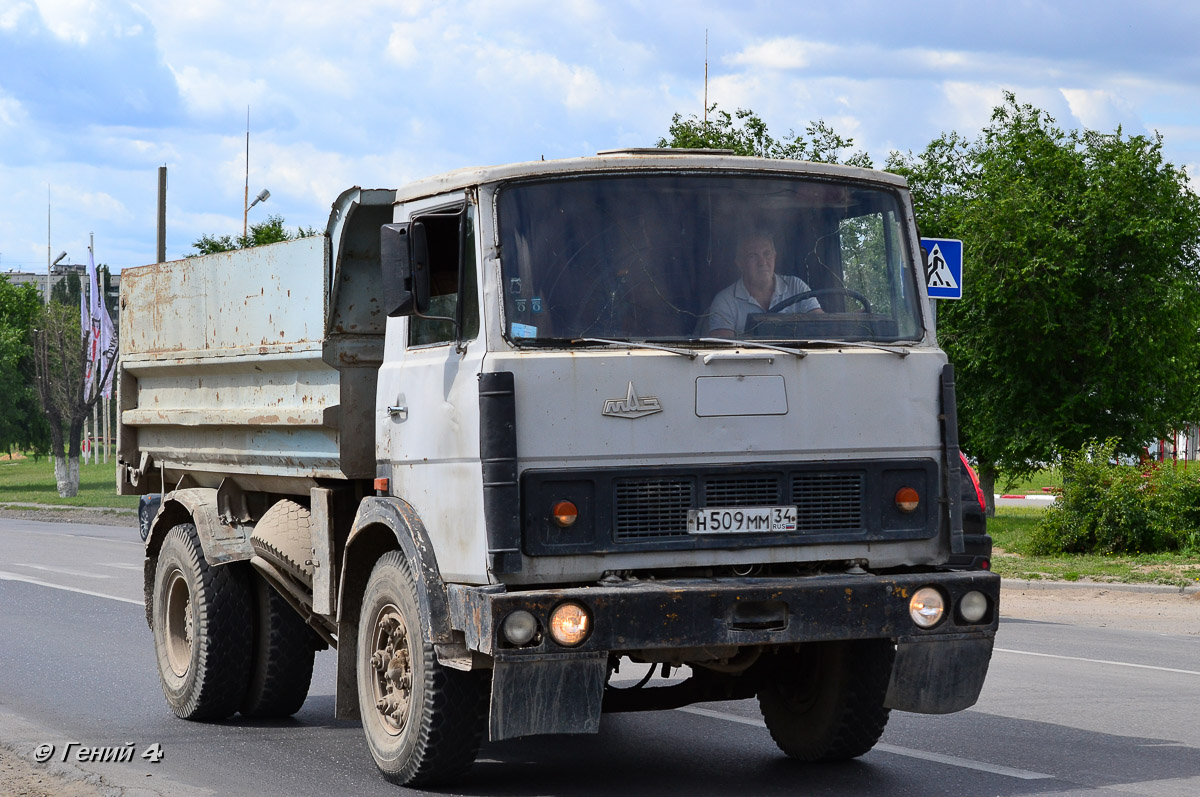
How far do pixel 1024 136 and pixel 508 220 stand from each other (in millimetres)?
24176

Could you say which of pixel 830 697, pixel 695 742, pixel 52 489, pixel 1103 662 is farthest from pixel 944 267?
pixel 52 489

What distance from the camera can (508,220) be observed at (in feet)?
19.2

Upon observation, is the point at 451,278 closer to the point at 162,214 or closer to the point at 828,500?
the point at 828,500

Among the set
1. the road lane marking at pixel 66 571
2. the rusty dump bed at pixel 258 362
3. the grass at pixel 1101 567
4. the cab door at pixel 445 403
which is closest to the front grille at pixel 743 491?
the cab door at pixel 445 403

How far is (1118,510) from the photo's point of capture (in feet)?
63.3

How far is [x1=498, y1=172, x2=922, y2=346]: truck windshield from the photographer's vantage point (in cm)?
580

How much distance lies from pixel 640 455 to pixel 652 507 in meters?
0.20

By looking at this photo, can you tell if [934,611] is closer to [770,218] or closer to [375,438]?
[770,218]

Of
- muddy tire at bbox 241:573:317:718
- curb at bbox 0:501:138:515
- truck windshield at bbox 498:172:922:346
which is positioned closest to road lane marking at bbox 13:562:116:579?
muddy tire at bbox 241:573:317:718

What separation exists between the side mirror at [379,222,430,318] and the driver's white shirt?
43.8 inches

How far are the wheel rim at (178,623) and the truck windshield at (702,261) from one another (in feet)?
12.5

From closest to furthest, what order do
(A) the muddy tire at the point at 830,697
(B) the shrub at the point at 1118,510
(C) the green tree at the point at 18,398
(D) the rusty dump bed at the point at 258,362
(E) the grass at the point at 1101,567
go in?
1. (A) the muddy tire at the point at 830,697
2. (D) the rusty dump bed at the point at 258,362
3. (E) the grass at the point at 1101,567
4. (B) the shrub at the point at 1118,510
5. (C) the green tree at the point at 18,398

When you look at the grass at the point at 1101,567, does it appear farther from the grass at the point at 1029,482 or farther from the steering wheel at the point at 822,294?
the steering wheel at the point at 822,294

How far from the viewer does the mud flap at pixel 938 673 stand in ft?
19.5
